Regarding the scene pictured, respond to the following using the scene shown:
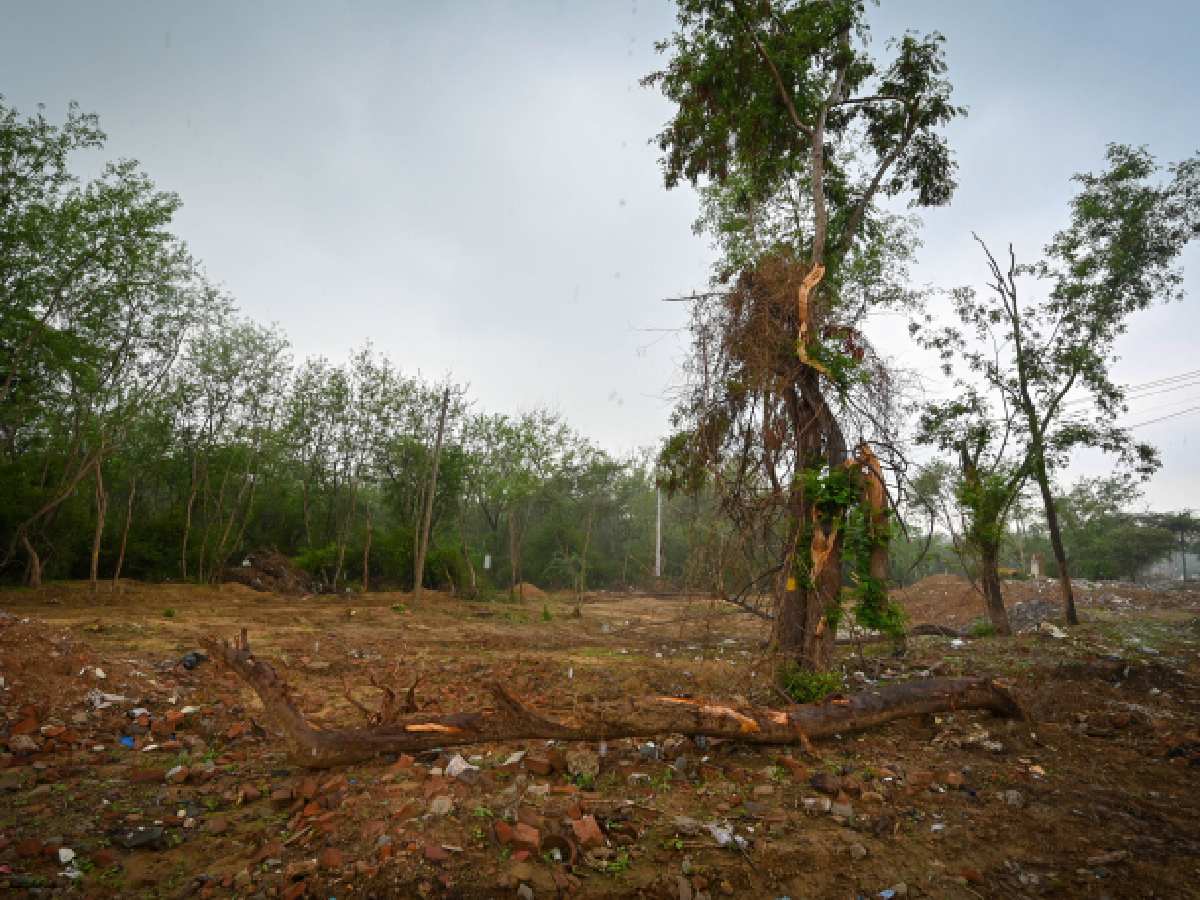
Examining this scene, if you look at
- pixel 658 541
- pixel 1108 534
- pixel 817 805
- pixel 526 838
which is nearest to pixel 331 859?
pixel 526 838

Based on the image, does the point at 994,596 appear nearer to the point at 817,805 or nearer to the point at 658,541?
the point at 817,805

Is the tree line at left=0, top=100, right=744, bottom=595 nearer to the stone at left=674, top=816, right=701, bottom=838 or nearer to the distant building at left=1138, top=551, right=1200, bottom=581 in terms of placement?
the stone at left=674, top=816, right=701, bottom=838

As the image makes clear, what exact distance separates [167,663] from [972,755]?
937cm

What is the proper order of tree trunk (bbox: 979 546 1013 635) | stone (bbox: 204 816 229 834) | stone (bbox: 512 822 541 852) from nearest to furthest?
stone (bbox: 512 822 541 852) < stone (bbox: 204 816 229 834) < tree trunk (bbox: 979 546 1013 635)

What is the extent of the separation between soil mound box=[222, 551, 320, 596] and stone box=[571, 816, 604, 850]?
20.0 meters

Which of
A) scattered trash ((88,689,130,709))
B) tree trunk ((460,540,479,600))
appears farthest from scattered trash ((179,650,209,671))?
tree trunk ((460,540,479,600))

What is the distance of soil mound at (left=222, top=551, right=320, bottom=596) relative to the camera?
2038 cm

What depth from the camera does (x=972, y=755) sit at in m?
4.92

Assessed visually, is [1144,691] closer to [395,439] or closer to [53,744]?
[53,744]

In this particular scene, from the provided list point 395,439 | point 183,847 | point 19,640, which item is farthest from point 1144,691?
point 395,439

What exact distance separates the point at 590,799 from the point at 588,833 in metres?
0.49

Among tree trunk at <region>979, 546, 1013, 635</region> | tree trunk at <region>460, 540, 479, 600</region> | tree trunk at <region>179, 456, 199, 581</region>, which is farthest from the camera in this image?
tree trunk at <region>460, 540, 479, 600</region>

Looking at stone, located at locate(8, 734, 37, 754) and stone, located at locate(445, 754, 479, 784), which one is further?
stone, located at locate(8, 734, 37, 754)

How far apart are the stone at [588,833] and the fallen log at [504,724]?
943mm
